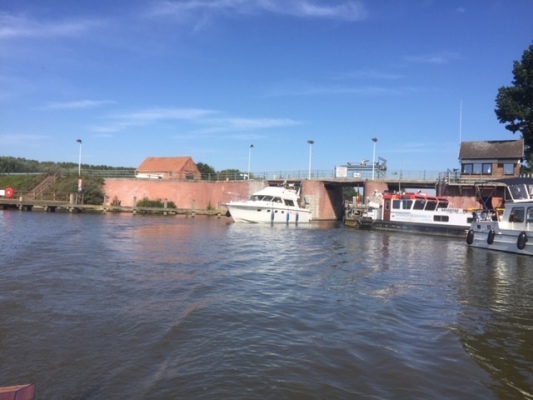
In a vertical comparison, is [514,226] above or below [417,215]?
below

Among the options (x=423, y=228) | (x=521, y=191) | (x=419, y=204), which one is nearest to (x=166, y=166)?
(x=419, y=204)

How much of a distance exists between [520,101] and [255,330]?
158 ft

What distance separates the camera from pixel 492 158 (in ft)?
154

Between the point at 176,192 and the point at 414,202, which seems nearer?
the point at 414,202

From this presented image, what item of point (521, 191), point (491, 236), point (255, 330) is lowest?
point (255, 330)

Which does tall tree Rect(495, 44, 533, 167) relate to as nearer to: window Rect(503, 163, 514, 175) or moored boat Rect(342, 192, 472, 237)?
window Rect(503, 163, 514, 175)

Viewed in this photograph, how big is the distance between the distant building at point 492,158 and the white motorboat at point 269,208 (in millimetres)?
19224

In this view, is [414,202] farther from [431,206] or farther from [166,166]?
[166,166]

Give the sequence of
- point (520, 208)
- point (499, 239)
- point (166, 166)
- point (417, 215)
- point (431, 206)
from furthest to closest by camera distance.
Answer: point (166, 166) → point (431, 206) → point (417, 215) → point (499, 239) → point (520, 208)

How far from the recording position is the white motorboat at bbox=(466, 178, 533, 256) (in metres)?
23.4

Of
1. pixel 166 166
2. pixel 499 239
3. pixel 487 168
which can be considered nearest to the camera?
pixel 499 239

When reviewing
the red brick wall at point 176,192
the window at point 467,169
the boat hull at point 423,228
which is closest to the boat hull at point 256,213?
the boat hull at point 423,228

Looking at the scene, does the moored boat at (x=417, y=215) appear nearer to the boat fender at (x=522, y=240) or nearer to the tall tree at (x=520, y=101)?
the boat fender at (x=522, y=240)

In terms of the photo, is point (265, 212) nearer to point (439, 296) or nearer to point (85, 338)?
point (439, 296)
